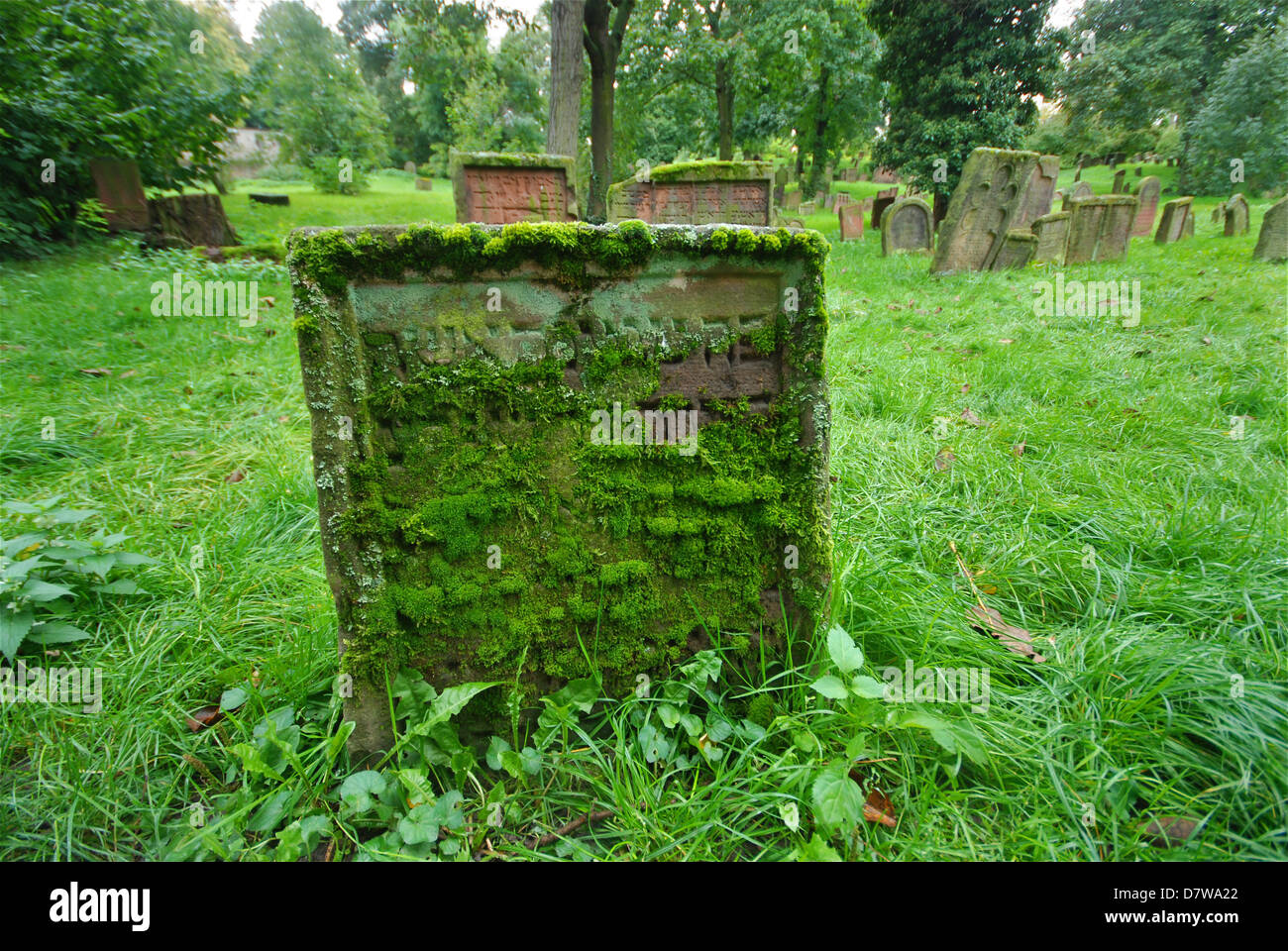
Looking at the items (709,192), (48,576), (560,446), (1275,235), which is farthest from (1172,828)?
(1275,235)

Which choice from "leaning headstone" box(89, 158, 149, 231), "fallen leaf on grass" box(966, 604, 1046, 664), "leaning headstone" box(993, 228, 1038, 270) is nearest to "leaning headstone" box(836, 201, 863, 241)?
"leaning headstone" box(993, 228, 1038, 270)

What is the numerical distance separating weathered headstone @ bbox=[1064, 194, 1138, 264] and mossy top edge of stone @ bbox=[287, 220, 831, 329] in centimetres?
1008

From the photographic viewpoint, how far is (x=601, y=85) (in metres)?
12.7

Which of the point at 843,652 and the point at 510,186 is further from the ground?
the point at 510,186

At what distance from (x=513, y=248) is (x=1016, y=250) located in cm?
984

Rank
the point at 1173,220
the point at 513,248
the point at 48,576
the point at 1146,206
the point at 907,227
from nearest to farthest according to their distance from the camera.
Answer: the point at 513,248 → the point at 48,576 → the point at 1173,220 → the point at 907,227 → the point at 1146,206

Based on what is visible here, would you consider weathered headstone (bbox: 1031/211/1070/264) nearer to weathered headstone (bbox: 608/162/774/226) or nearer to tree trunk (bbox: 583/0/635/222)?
weathered headstone (bbox: 608/162/774/226)

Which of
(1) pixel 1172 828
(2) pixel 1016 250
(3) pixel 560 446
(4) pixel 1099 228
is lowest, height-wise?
(1) pixel 1172 828

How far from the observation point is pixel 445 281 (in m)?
1.66

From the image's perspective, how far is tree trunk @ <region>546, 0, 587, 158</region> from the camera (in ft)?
33.7

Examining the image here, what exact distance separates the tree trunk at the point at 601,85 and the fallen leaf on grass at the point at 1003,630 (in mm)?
11916

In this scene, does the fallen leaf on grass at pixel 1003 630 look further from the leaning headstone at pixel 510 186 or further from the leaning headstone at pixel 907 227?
the leaning headstone at pixel 907 227

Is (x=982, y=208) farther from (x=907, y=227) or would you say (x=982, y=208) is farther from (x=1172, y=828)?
(x=1172, y=828)

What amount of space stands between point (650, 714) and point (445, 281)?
1.49 meters
